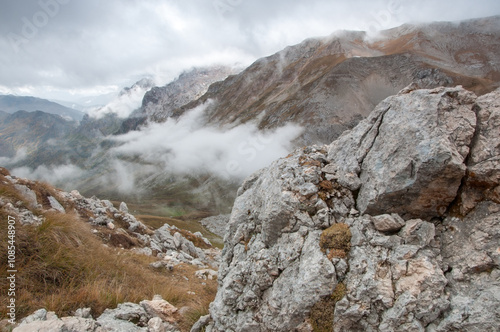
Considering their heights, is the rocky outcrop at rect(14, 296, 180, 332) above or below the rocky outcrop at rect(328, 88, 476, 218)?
below

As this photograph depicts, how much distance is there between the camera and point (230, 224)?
11484 millimetres

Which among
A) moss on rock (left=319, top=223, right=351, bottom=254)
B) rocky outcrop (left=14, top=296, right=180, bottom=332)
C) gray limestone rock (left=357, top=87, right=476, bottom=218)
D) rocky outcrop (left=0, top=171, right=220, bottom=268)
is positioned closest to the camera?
rocky outcrop (left=14, top=296, right=180, bottom=332)

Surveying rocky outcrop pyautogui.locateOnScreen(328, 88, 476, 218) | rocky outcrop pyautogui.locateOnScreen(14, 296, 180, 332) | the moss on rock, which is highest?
rocky outcrop pyautogui.locateOnScreen(328, 88, 476, 218)

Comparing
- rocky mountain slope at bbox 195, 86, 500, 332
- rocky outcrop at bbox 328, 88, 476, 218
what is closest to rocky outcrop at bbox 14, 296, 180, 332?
rocky mountain slope at bbox 195, 86, 500, 332

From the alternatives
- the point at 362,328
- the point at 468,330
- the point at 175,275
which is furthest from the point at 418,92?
the point at 175,275

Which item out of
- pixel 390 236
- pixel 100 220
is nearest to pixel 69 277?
pixel 390 236

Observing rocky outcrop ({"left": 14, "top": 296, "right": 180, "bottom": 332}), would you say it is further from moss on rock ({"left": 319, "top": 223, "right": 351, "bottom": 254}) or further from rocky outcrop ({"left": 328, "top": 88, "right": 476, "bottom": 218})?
rocky outcrop ({"left": 328, "top": 88, "right": 476, "bottom": 218})

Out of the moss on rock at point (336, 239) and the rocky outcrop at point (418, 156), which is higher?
the rocky outcrop at point (418, 156)

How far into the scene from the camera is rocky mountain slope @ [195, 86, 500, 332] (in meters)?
6.17

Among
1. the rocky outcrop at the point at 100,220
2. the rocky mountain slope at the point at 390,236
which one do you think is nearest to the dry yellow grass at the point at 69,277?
the rocky outcrop at the point at 100,220

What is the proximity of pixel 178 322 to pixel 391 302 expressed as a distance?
663cm

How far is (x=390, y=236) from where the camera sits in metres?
7.41

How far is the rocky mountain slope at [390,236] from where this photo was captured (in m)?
6.17

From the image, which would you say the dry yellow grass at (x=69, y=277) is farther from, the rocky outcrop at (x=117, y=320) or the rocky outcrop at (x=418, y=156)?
the rocky outcrop at (x=418, y=156)
